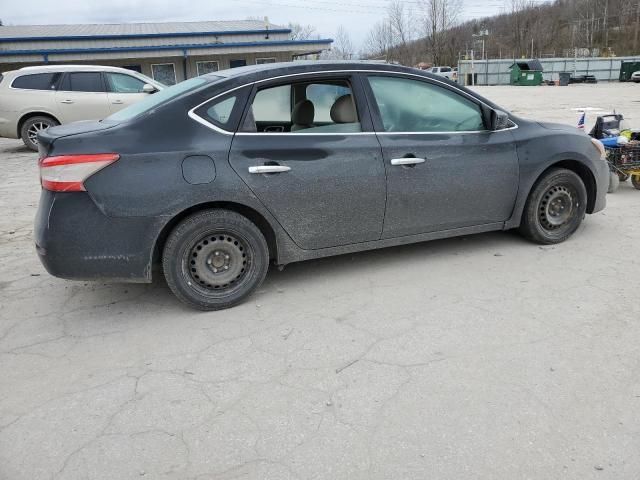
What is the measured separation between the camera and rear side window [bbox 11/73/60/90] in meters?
11.5

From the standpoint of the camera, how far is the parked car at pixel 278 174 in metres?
3.44

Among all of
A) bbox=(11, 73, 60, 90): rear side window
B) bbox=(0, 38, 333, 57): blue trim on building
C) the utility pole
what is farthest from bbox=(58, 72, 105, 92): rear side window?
the utility pole

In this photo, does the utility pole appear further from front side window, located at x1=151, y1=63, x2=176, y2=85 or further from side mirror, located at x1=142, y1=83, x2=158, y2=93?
side mirror, located at x1=142, y1=83, x2=158, y2=93

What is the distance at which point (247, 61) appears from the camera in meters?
28.8

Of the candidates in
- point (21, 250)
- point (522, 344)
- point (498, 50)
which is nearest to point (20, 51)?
point (21, 250)

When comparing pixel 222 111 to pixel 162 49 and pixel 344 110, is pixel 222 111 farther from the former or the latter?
pixel 162 49

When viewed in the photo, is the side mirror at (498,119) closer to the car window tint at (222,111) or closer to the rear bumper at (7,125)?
the car window tint at (222,111)

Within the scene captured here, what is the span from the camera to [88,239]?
343 cm

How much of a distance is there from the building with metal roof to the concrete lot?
2432cm

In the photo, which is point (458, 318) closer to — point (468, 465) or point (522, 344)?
point (522, 344)

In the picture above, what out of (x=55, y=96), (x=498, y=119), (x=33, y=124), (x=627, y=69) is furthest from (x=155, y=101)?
→ (x=627, y=69)

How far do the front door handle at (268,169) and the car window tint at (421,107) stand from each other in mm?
925

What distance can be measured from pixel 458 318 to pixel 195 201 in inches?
76.2

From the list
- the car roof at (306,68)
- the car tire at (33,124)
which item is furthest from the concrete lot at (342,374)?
the car tire at (33,124)
